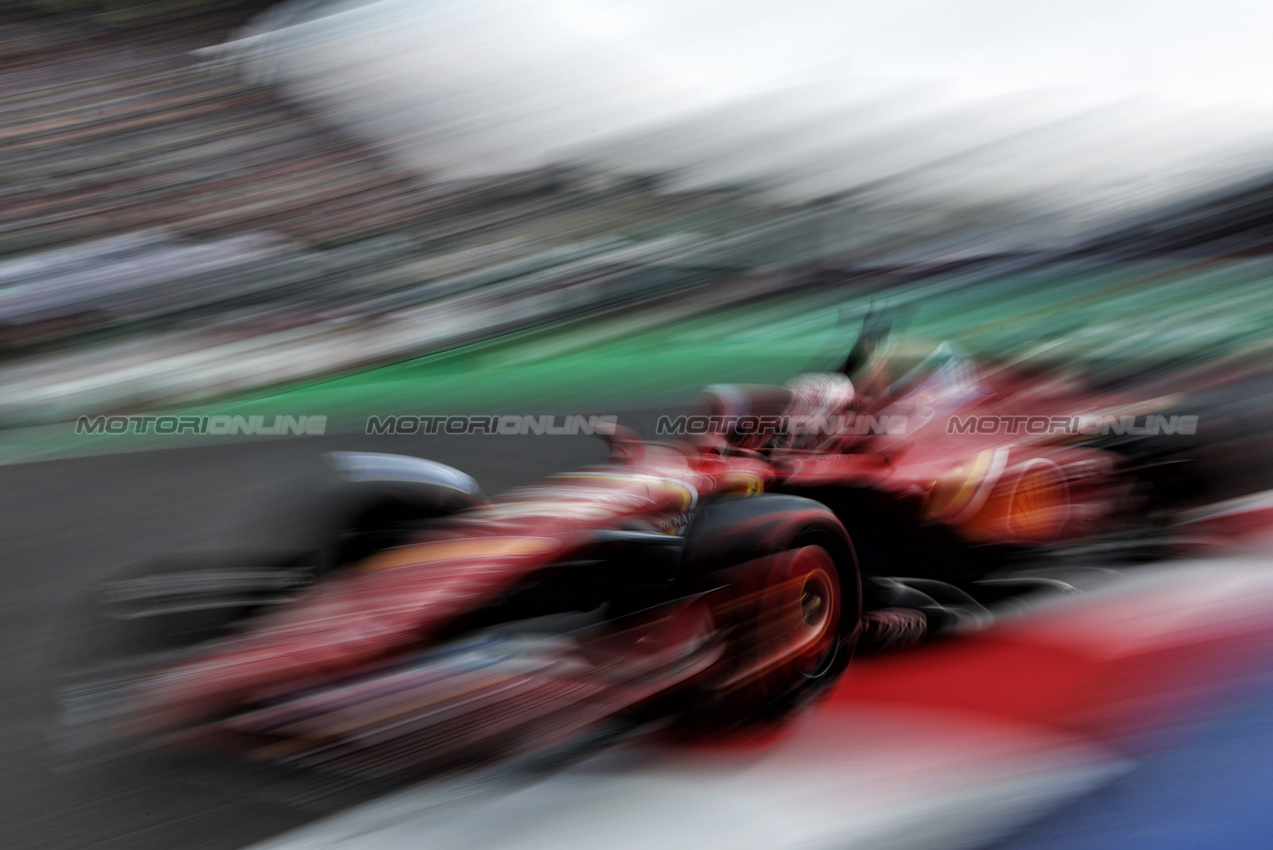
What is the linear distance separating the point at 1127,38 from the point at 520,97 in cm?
167

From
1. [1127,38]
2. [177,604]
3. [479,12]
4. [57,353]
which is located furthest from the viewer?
[57,353]

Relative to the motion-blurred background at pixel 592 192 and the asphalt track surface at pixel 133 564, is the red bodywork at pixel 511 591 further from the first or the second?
the motion-blurred background at pixel 592 192

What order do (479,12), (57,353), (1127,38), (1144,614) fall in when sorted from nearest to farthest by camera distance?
(1144,614), (1127,38), (479,12), (57,353)

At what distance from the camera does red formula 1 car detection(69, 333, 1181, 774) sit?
1.37m

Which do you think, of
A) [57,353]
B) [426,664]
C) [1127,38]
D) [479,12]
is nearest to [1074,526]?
Result: [1127,38]

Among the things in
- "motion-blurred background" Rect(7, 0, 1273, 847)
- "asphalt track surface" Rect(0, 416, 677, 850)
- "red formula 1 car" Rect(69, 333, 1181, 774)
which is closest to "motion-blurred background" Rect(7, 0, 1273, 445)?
"motion-blurred background" Rect(7, 0, 1273, 847)

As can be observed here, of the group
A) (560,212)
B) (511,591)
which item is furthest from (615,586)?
(560,212)

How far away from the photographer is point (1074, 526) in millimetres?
2174

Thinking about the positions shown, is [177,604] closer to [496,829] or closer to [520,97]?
[496,829]

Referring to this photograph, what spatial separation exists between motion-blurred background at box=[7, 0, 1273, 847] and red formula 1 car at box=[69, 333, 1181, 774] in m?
0.63

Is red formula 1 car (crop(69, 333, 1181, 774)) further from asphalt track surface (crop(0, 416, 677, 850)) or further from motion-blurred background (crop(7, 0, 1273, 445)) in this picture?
motion-blurred background (crop(7, 0, 1273, 445))

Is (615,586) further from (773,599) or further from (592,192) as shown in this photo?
(592,192)

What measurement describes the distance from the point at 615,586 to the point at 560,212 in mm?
1554

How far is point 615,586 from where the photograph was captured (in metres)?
1.56
